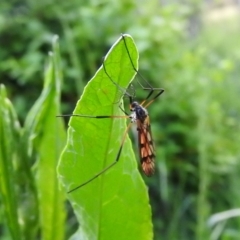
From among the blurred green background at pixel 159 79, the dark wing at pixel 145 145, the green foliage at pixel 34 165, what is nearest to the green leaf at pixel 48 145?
the green foliage at pixel 34 165

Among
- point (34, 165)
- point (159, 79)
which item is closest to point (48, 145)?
point (34, 165)

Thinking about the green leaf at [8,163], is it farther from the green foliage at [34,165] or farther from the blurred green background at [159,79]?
the blurred green background at [159,79]

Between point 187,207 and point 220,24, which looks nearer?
point 187,207

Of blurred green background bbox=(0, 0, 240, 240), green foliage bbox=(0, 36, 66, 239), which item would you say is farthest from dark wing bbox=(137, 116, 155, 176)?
blurred green background bbox=(0, 0, 240, 240)

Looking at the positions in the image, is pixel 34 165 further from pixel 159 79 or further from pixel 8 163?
pixel 159 79

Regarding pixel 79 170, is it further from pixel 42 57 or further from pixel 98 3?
pixel 98 3

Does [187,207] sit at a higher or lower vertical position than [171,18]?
lower

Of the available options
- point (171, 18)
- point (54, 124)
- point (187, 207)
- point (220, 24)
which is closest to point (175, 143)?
point (187, 207)

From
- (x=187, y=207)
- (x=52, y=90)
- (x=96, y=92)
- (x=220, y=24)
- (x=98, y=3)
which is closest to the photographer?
(x=96, y=92)
